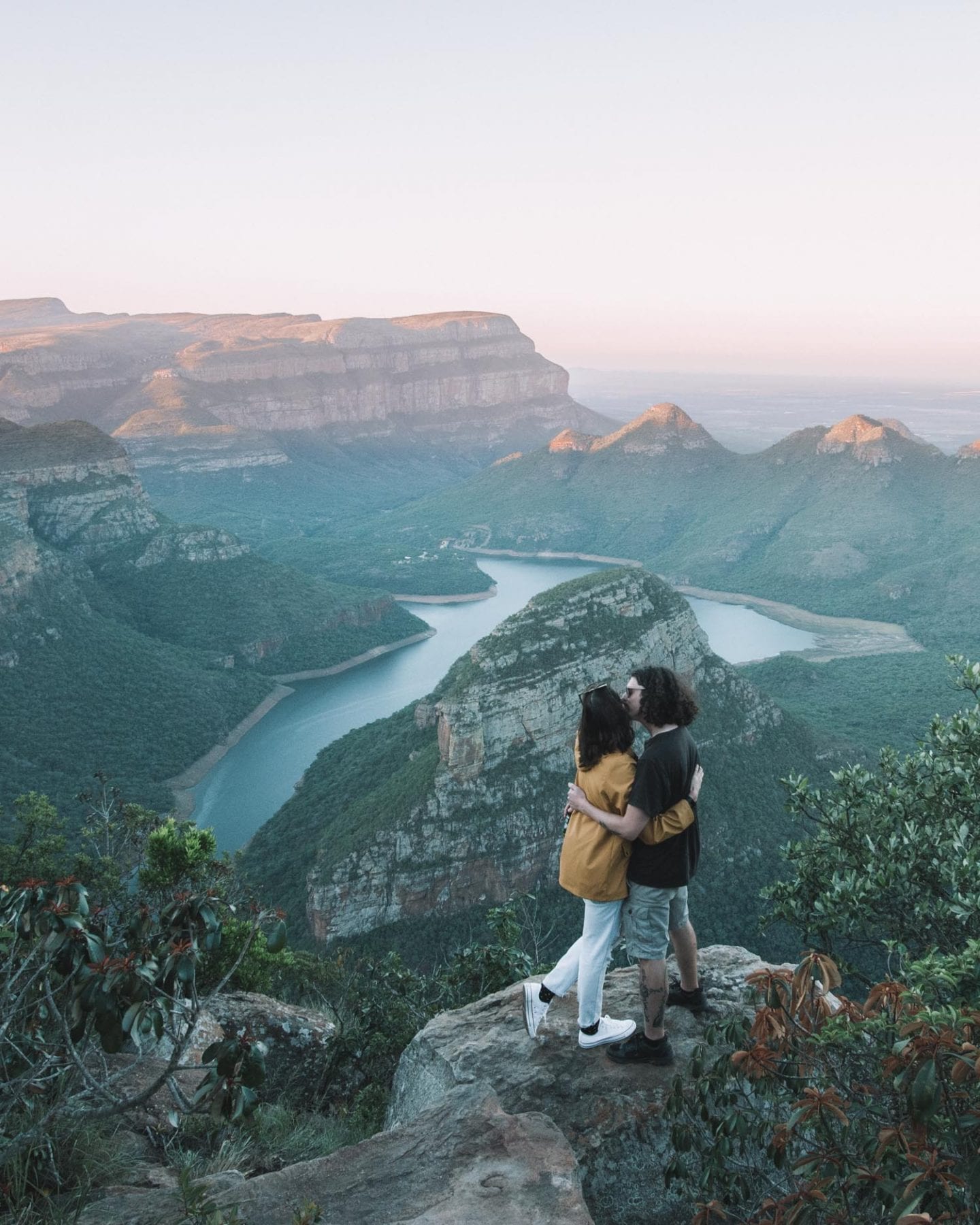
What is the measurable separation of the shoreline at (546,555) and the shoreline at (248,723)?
1534 inches

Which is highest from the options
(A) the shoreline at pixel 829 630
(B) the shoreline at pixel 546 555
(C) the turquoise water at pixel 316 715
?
(B) the shoreline at pixel 546 555

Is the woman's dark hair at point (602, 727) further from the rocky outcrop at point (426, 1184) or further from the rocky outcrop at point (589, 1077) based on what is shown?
the rocky outcrop at point (426, 1184)

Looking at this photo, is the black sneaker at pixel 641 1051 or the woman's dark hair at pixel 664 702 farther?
the black sneaker at pixel 641 1051

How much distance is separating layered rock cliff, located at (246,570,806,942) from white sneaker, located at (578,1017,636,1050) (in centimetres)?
2622

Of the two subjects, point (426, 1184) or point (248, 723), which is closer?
point (426, 1184)

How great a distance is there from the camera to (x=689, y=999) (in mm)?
6309

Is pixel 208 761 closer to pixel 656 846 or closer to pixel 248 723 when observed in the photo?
pixel 248 723

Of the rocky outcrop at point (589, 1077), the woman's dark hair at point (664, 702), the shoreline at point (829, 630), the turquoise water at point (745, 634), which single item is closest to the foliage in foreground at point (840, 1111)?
the rocky outcrop at point (589, 1077)

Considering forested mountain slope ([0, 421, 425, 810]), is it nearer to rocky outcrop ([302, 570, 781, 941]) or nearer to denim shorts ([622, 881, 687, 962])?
rocky outcrop ([302, 570, 781, 941])

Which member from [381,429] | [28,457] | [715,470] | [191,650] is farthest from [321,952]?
[381,429]

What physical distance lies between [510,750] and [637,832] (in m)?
29.2

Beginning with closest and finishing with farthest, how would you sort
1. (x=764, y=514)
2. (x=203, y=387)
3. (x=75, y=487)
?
1. (x=75, y=487)
2. (x=764, y=514)
3. (x=203, y=387)

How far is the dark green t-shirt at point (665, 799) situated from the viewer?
527cm

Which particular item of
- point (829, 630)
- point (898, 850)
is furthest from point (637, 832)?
point (829, 630)
